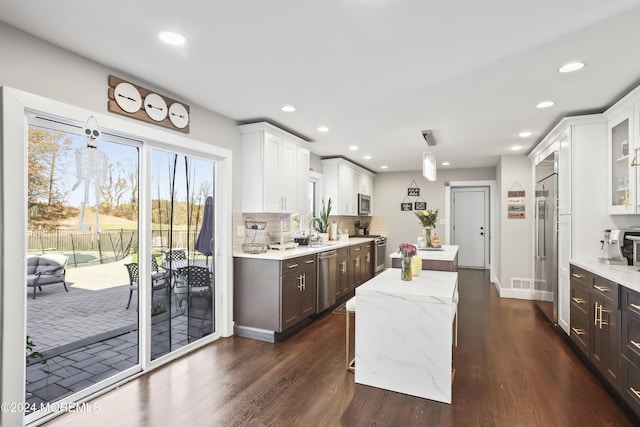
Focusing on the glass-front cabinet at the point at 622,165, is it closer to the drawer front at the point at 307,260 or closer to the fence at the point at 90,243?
the drawer front at the point at 307,260

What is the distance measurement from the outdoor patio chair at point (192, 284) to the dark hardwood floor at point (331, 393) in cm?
52

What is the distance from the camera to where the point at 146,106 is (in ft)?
9.25

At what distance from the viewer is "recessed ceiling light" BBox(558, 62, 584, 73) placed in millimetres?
A: 2432

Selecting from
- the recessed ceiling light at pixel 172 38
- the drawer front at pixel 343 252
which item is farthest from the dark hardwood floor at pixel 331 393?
the recessed ceiling light at pixel 172 38

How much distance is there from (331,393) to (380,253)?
5057 mm

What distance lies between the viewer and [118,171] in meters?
2.73

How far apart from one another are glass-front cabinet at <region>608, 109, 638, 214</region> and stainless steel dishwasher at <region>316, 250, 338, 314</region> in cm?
311

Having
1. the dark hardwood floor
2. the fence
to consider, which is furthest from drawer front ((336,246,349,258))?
the fence

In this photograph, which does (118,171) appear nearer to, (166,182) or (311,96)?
(166,182)

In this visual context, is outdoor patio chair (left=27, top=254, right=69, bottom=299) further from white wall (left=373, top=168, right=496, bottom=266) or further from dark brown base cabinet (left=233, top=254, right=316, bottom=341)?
white wall (left=373, top=168, right=496, bottom=266)

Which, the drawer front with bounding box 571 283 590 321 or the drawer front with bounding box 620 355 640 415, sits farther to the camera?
the drawer front with bounding box 571 283 590 321

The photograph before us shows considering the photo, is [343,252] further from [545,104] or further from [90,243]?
[90,243]

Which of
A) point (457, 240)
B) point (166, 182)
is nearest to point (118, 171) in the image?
point (166, 182)

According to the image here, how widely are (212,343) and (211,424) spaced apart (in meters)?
1.49
